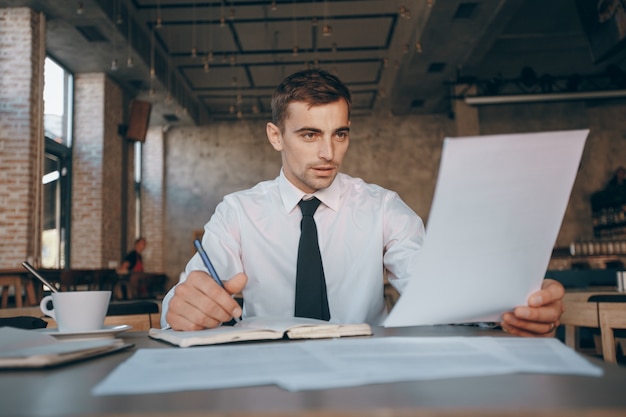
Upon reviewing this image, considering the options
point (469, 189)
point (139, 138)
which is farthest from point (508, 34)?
point (469, 189)

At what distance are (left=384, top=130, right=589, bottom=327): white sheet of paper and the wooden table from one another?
0.21 m

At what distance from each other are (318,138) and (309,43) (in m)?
7.90

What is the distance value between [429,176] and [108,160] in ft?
21.9

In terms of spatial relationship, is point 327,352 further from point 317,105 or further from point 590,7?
point 590,7

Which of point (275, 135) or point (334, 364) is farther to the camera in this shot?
point (275, 135)

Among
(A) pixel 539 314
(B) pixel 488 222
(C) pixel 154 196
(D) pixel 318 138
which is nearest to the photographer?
(B) pixel 488 222

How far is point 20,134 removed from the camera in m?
6.39

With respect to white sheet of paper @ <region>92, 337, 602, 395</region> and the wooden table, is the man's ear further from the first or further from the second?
the wooden table

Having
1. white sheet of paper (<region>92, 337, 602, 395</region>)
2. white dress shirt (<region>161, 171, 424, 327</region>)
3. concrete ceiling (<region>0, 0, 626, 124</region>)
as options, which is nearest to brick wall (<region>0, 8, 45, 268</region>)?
concrete ceiling (<region>0, 0, 626, 124</region>)

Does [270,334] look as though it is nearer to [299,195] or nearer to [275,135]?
[299,195]

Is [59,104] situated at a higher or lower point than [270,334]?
higher

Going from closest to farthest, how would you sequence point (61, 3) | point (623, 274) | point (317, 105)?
point (317, 105), point (623, 274), point (61, 3)

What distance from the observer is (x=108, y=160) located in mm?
8945

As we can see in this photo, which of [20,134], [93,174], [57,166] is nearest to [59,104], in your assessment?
[57,166]
